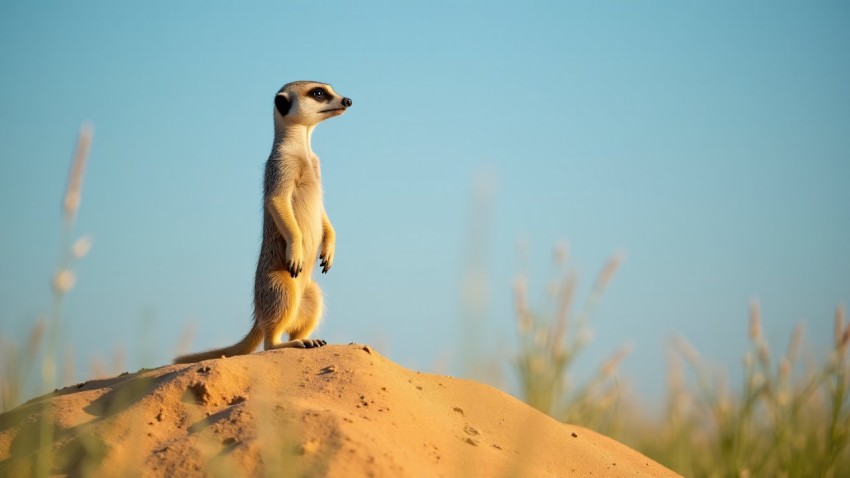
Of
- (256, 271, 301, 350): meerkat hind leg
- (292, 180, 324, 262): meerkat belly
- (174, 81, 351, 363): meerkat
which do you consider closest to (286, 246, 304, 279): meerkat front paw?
(174, 81, 351, 363): meerkat

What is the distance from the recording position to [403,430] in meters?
3.32

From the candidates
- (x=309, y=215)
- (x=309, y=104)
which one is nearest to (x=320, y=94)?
(x=309, y=104)

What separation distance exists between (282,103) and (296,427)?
3478 millimetres

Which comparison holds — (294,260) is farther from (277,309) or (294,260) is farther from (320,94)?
(320,94)

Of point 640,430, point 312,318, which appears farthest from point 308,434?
point 640,430

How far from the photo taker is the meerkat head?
5914 mm

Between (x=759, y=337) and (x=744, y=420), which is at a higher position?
(x=759, y=337)

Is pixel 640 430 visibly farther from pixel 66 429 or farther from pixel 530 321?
pixel 66 429

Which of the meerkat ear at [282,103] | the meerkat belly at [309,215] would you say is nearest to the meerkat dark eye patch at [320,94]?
the meerkat ear at [282,103]

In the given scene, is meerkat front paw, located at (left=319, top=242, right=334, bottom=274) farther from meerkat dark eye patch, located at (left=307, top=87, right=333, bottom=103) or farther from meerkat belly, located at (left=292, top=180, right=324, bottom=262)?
meerkat dark eye patch, located at (left=307, top=87, right=333, bottom=103)

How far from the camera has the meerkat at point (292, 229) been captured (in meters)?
5.30

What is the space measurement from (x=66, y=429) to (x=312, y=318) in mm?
2184

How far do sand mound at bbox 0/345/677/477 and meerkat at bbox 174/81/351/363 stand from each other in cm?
107

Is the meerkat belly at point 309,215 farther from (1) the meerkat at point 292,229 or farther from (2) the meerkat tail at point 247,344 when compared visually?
(2) the meerkat tail at point 247,344
